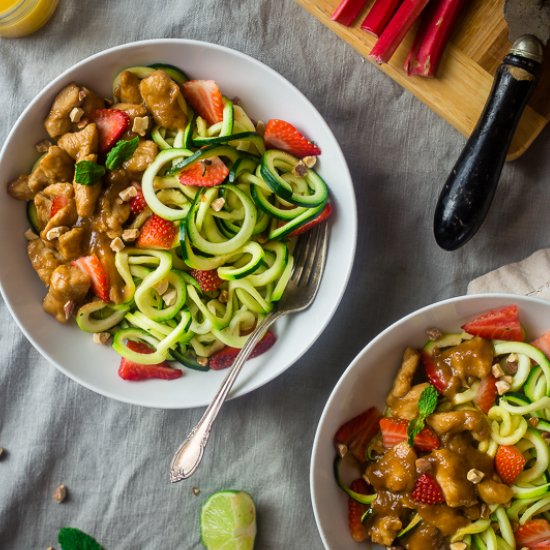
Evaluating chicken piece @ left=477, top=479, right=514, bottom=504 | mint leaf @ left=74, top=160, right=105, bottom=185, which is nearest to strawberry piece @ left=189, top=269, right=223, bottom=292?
mint leaf @ left=74, top=160, right=105, bottom=185

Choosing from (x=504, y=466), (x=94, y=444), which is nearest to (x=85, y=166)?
(x=94, y=444)

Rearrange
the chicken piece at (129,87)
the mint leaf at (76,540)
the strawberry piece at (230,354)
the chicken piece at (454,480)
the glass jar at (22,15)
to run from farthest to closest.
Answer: the mint leaf at (76,540) → the glass jar at (22,15) → the strawberry piece at (230,354) → the chicken piece at (129,87) → the chicken piece at (454,480)

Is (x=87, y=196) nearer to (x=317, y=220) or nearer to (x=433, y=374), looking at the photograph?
(x=317, y=220)

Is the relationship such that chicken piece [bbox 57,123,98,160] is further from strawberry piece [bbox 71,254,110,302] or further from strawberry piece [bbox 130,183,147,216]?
strawberry piece [bbox 71,254,110,302]

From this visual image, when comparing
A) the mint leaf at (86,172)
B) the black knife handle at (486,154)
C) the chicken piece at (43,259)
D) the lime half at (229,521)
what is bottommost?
the lime half at (229,521)

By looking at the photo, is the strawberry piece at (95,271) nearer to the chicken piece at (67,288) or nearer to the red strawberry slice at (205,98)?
the chicken piece at (67,288)

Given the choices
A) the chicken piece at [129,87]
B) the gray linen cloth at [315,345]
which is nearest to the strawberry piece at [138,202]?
the chicken piece at [129,87]

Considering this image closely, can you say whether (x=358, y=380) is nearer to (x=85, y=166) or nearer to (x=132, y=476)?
(x=132, y=476)
